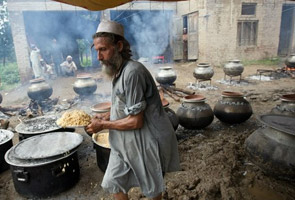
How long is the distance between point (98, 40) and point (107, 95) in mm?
7655

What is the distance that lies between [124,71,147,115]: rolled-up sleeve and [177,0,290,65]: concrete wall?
556 inches

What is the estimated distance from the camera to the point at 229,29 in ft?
49.7

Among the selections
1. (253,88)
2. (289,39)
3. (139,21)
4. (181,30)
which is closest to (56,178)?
(253,88)

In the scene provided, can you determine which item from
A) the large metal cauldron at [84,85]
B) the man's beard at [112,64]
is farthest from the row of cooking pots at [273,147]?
the large metal cauldron at [84,85]

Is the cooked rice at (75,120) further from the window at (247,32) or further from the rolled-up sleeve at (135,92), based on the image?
the window at (247,32)

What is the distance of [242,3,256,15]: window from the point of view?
15234 mm

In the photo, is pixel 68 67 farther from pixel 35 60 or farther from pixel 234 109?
pixel 234 109

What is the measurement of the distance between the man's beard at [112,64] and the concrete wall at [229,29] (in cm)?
1400

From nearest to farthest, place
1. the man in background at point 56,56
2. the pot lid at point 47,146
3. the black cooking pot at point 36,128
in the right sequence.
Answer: the pot lid at point 47,146 → the black cooking pot at point 36,128 → the man in background at point 56,56

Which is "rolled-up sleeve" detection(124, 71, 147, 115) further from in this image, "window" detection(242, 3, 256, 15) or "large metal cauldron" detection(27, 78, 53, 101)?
"window" detection(242, 3, 256, 15)

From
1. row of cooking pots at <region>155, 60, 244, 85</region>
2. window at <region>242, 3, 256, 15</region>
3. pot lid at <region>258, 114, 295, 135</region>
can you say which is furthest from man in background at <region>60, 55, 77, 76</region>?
pot lid at <region>258, 114, 295, 135</region>

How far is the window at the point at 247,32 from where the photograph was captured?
15438mm

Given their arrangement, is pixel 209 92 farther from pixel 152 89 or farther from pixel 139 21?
pixel 139 21

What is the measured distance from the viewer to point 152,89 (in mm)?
2248
